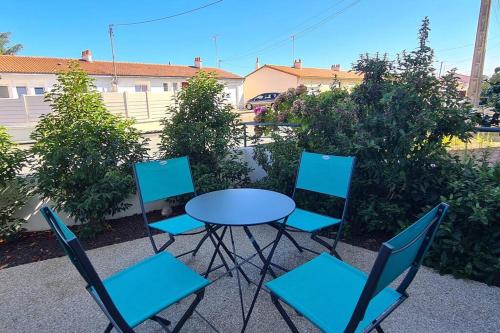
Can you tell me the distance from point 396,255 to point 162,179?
1.95 m

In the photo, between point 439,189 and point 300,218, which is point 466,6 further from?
point 300,218

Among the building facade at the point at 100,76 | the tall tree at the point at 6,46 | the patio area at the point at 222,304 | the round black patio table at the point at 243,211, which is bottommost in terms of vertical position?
the patio area at the point at 222,304

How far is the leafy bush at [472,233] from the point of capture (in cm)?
208

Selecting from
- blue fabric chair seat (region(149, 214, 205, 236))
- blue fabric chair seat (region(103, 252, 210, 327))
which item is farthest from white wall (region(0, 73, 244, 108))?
blue fabric chair seat (region(103, 252, 210, 327))

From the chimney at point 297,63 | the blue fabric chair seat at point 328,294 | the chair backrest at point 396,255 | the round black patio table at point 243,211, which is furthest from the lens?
the chimney at point 297,63

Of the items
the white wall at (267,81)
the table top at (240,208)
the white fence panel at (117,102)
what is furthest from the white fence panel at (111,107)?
the white wall at (267,81)

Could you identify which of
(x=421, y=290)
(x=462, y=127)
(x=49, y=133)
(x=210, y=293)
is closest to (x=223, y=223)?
(x=210, y=293)

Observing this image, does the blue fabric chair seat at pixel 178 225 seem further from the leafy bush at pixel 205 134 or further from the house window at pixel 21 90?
the house window at pixel 21 90

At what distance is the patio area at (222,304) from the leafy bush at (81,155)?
66 centimetres

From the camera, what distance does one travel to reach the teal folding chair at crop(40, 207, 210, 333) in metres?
1.07

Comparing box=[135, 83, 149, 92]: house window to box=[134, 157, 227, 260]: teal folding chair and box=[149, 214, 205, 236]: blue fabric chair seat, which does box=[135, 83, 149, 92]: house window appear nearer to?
box=[134, 157, 227, 260]: teal folding chair

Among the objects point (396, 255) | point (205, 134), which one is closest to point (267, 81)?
point (205, 134)

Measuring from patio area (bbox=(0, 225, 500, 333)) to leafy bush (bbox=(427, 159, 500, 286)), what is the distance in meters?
0.12

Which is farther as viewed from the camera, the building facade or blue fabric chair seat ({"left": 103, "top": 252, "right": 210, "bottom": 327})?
the building facade
